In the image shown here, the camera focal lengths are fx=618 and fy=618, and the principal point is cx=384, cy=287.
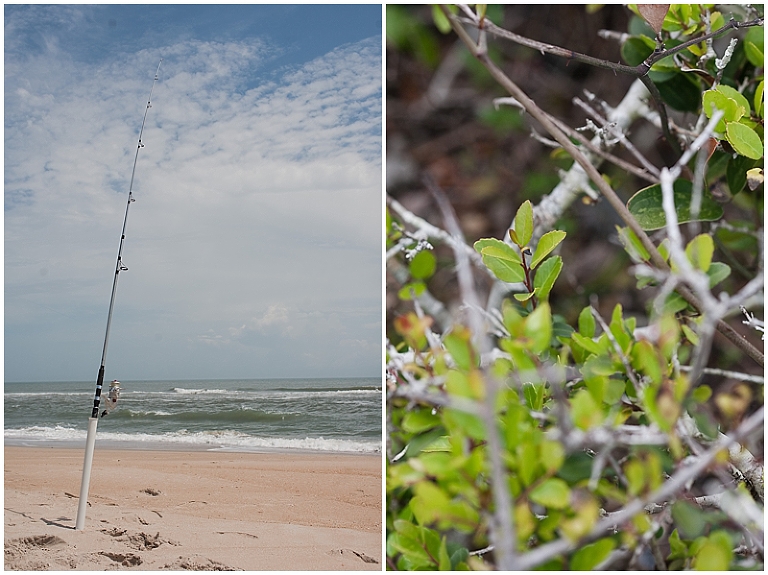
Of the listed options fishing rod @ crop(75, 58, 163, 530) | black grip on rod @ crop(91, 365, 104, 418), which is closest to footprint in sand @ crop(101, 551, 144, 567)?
fishing rod @ crop(75, 58, 163, 530)

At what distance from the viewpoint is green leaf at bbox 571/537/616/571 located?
69 cm

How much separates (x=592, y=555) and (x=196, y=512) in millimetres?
769

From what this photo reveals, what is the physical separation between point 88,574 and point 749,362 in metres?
1.29

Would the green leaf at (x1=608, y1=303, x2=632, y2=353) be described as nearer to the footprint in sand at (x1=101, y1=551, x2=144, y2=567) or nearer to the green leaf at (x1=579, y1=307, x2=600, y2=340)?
the green leaf at (x1=579, y1=307, x2=600, y2=340)

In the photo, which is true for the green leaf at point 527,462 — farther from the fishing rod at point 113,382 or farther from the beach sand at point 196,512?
the fishing rod at point 113,382

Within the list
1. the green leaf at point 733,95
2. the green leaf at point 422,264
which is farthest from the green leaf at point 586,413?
the green leaf at point 733,95

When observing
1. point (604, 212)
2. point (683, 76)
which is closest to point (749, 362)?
point (604, 212)

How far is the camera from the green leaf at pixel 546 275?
85 centimetres

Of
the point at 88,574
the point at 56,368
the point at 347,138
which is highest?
the point at 347,138

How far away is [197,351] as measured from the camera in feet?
3.95

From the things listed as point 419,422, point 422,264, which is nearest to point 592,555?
point 419,422

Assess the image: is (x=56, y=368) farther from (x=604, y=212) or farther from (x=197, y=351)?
(x=604, y=212)

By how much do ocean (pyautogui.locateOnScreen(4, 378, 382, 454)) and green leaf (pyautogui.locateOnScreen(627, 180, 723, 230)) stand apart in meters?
0.54

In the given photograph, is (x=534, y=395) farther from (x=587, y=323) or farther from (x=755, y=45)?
(x=755, y=45)
